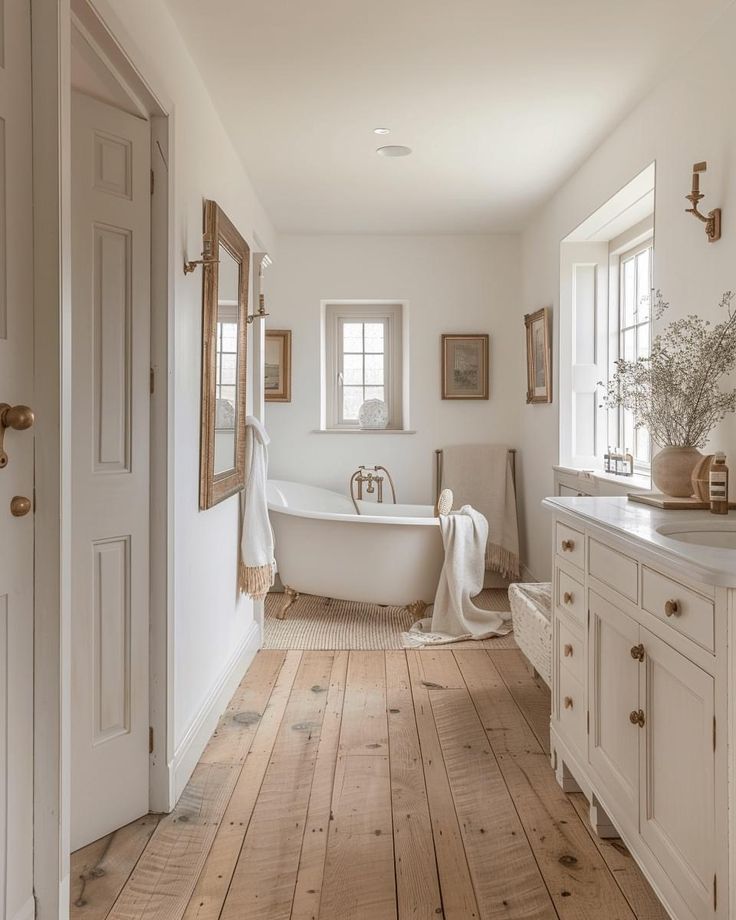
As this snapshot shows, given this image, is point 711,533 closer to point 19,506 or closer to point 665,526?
point 665,526

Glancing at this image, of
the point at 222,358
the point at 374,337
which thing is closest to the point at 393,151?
the point at 222,358

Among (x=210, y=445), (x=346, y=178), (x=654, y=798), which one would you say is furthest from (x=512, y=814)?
(x=346, y=178)

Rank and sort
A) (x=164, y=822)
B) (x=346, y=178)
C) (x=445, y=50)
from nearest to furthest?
(x=164, y=822) → (x=445, y=50) → (x=346, y=178)

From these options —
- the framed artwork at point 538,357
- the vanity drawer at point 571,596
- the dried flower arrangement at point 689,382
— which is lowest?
the vanity drawer at point 571,596

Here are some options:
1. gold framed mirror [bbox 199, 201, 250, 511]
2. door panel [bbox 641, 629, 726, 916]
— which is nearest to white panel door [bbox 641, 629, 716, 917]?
door panel [bbox 641, 629, 726, 916]

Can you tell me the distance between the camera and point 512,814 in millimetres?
2197

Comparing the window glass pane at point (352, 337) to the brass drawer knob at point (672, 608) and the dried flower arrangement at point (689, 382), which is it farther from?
the brass drawer knob at point (672, 608)

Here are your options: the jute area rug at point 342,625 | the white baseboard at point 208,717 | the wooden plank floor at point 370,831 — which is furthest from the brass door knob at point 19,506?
the jute area rug at point 342,625

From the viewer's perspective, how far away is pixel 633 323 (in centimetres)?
385

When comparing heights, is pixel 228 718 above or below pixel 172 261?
below

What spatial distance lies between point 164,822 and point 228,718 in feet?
2.61

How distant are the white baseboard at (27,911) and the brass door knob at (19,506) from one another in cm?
76

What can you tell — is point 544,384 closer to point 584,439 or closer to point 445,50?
point 584,439

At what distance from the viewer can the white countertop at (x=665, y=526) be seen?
1.34m
